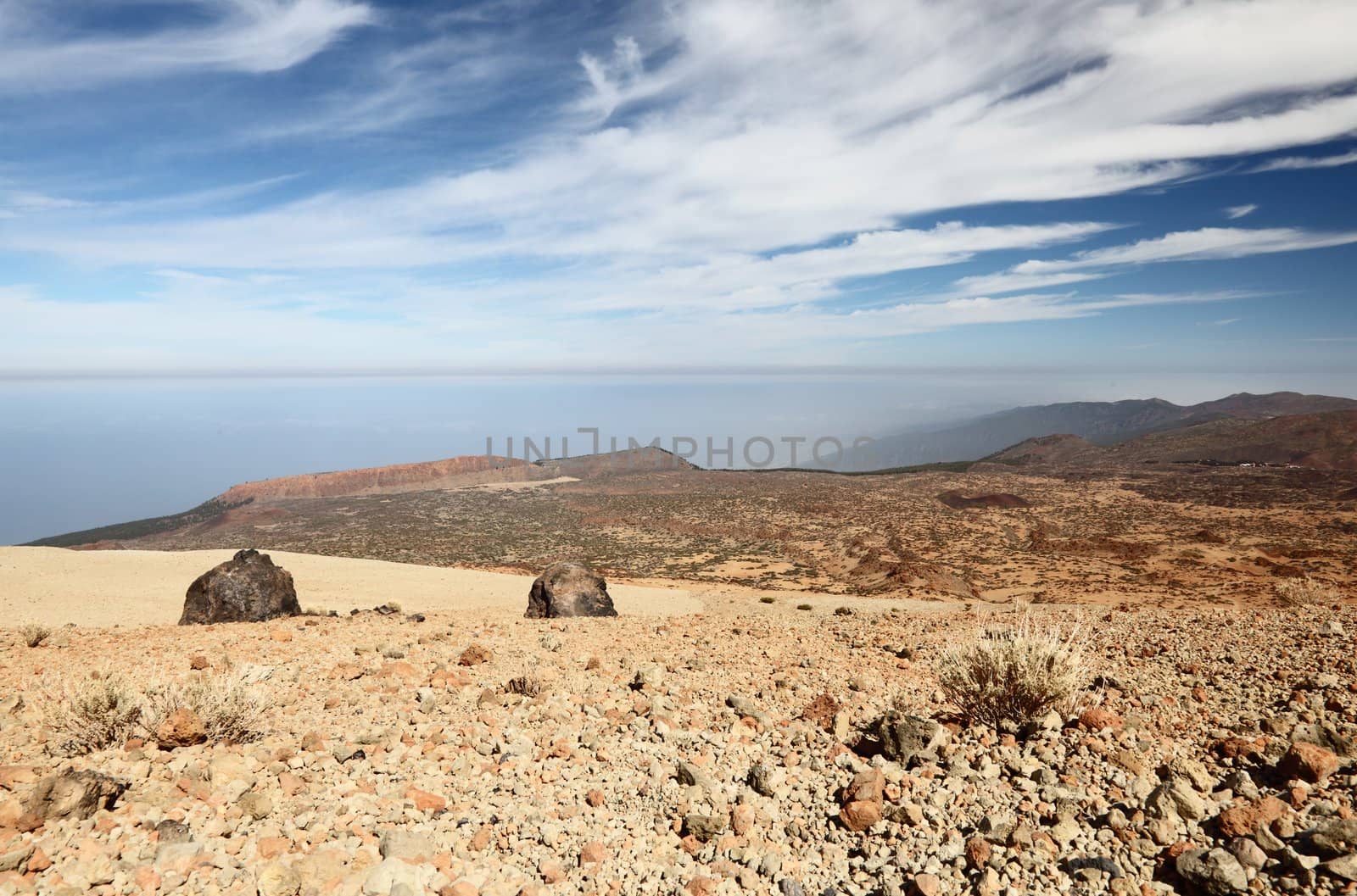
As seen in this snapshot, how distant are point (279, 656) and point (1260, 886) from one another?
790 centimetres

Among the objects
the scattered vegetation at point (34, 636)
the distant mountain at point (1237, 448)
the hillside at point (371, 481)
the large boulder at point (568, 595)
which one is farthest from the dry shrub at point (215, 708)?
the distant mountain at point (1237, 448)

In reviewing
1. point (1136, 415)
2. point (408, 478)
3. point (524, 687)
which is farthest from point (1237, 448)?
point (1136, 415)

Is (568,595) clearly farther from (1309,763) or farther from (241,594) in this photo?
(1309,763)

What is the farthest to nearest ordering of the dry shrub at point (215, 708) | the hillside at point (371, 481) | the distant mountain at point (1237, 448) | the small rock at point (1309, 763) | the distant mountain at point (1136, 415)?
the distant mountain at point (1136, 415) < the hillside at point (371, 481) < the distant mountain at point (1237, 448) < the dry shrub at point (215, 708) < the small rock at point (1309, 763)

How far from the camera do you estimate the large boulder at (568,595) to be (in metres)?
12.9

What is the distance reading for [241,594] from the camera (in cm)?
1190

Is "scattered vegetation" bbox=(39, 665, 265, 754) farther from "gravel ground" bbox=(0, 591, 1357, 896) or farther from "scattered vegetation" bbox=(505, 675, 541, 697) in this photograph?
"scattered vegetation" bbox=(505, 675, 541, 697)

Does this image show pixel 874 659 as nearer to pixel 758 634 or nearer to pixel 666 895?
pixel 758 634

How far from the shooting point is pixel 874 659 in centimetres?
719

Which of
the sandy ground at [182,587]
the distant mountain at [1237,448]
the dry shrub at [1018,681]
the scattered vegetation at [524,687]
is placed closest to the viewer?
the dry shrub at [1018,681]

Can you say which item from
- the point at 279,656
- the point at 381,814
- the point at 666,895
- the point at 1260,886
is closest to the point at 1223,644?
the point at 1260,886

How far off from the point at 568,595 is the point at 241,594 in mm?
5755

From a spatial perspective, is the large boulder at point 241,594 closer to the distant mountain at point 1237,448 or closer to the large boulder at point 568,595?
the large boulder at point 568,595

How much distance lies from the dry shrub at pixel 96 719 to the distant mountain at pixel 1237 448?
6284 centimetres
